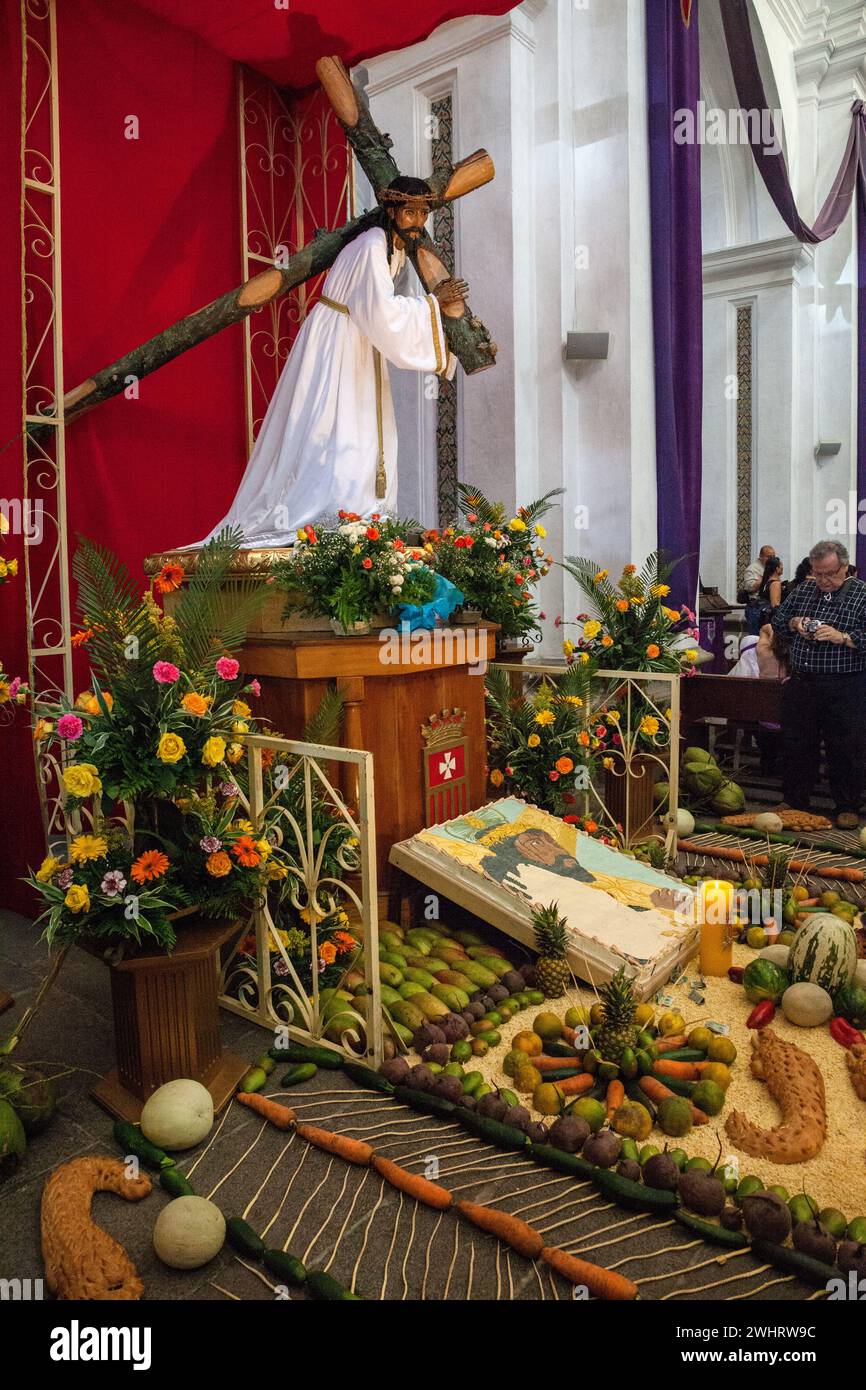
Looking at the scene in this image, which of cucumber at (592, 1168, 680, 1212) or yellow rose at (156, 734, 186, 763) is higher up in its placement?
yellow rose at (156, 734, 186, 763)

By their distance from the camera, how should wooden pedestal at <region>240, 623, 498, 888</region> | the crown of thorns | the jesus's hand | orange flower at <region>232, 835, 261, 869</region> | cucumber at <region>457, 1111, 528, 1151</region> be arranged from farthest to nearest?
the jesus's hand < the crown of thorns < wooden pedestal at <region>240, 623, 498, 888</region> < orange flower at <region>232, 835, 261, 869</region> < cucumber at <region>457, 1111, 528, 1151</region>

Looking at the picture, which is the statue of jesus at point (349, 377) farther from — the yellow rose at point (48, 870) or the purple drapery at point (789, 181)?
the purple drapery at point (789, 181)

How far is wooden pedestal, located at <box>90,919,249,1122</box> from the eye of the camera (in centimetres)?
267

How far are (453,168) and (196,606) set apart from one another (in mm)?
2928

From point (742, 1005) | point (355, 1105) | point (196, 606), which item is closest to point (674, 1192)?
point (355, 1105)

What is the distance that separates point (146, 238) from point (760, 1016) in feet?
16.1

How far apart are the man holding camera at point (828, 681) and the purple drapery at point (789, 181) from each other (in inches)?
169

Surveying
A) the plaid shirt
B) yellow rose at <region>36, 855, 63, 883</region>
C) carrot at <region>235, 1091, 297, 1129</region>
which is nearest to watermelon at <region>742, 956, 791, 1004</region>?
carrot at <region>235, 1091, 297, 1129</region>

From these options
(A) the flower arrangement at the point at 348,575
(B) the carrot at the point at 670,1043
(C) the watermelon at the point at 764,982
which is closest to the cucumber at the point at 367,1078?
(B) the carrot at the point at 670,1043

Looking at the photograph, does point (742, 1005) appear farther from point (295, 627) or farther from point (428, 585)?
point (295, 627)

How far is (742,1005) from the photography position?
3.42 m

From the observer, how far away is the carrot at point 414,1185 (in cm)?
228

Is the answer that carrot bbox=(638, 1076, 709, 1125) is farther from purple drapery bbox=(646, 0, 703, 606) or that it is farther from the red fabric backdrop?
purple drapery bbox=(646, 0, 703, 606)

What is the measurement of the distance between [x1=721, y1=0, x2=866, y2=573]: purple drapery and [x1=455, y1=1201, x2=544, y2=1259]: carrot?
26.9 ft
